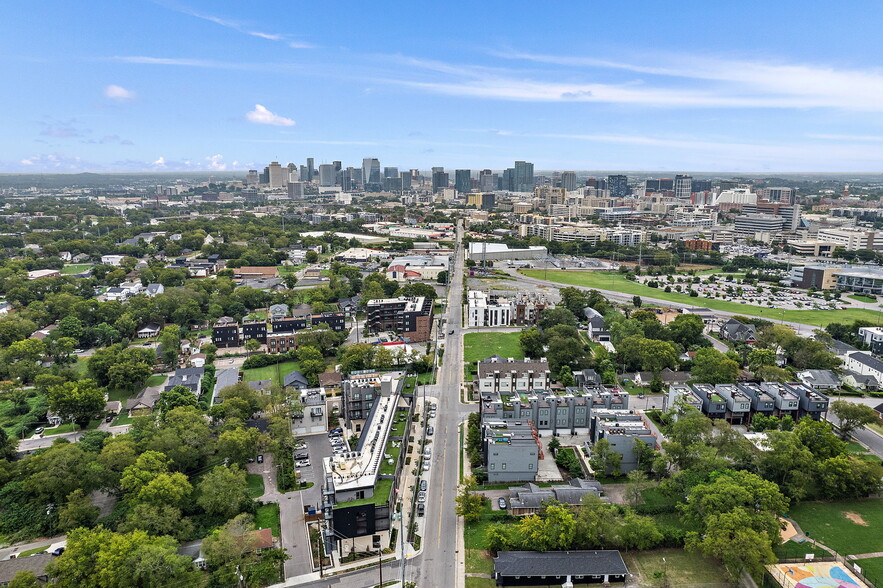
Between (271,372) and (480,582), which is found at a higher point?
(271,372)

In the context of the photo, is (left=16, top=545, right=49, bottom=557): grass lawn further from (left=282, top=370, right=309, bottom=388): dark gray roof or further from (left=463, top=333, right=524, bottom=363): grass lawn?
(left=463, top=333, right=524, bottom=363): grass lawn

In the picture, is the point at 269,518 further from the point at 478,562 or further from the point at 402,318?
the point at 402,318

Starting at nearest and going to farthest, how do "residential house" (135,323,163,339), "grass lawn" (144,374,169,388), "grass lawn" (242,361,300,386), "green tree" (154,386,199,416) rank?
1. "green tree" (154,386,199,416)
2. "grass lawn" (144,374,169,388)
3. "grass lawn" (242,361,300,386)
4. "residential house" (135,323,163,339)

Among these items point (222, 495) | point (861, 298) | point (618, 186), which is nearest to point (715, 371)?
point (222, 495)

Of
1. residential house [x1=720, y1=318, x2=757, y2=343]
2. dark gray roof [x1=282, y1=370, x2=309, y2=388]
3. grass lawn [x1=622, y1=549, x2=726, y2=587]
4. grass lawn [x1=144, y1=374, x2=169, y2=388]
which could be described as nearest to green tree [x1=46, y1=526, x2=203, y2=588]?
grass lawn [x1=622, y1=549, x2=726, y2=587]

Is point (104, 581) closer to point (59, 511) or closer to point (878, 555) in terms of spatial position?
point (59, 511)

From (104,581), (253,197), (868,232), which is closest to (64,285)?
(104,581)

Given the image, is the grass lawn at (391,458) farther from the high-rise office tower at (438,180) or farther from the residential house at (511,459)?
the high-rise office tower at (438,180)
